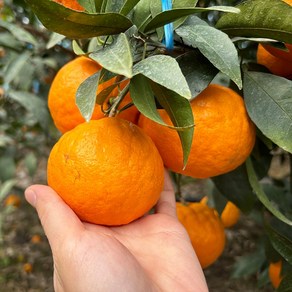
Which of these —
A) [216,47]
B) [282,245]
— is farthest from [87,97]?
[282,245]

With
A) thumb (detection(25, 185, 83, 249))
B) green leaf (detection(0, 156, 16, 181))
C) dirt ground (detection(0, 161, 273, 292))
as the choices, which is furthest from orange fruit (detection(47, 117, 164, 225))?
dirt ground (detection(0, 161, 273, 292))

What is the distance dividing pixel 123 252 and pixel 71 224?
85mm

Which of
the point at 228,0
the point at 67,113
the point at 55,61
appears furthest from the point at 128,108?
the point at 55,61

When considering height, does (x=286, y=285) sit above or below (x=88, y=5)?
below

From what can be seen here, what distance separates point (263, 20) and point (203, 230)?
492 millimetres

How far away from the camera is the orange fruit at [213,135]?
0.59 m

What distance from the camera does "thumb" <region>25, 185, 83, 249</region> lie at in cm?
59

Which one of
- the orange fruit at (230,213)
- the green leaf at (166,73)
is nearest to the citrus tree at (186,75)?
the green leaf at (166,73)

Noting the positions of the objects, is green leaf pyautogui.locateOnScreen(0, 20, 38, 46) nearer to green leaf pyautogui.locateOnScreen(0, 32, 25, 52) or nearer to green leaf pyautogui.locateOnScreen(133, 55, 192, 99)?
green leaf pyautogui.locateOnScreen(0, 32, 25, 52)

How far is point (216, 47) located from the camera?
1.70 ft

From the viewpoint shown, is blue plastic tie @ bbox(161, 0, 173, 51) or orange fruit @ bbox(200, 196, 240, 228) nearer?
blue plastic tie @ bbox(161, 0, 173, 51)

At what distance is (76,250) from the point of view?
1.91ft

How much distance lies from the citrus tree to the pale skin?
0.42ft

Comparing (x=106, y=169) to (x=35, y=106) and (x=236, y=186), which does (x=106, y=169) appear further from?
(x=35, y=106)
